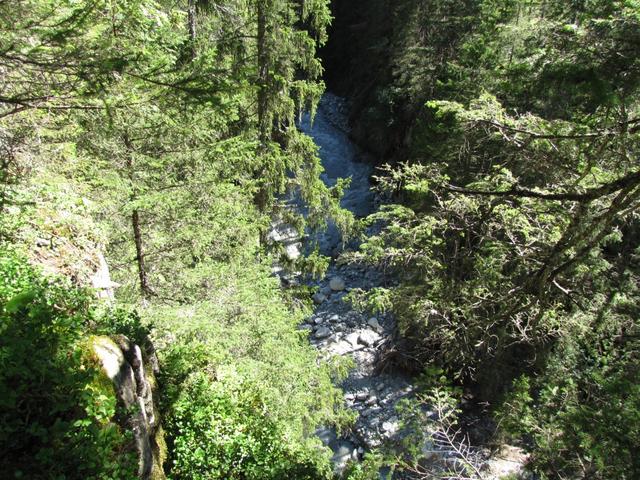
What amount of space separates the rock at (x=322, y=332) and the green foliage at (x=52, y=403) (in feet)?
34.0

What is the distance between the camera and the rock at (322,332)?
13684mm

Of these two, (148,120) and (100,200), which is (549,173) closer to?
(148,120)

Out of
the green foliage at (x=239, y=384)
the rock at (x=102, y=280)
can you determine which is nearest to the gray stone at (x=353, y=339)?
the green foliage at (x=239, y=384)

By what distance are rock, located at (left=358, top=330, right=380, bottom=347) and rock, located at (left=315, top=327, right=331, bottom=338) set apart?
3.66 feet

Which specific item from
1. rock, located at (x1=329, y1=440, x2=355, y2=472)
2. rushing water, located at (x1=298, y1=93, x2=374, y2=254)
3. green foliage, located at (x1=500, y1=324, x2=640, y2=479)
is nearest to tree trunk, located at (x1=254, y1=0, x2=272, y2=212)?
rock, located at (x1=329, y1=440, x2=355, y2=472)

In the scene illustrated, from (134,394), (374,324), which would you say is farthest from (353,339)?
(134,394)

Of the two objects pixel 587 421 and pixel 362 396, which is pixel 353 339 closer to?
pixel 362 396

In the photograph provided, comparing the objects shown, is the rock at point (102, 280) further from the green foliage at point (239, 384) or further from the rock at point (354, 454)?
the rock at point (354, 454)

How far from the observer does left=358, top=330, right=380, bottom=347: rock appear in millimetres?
13328

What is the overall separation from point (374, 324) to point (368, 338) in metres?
0.65

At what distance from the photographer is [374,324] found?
13938 millimetres

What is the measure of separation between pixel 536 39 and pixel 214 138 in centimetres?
630

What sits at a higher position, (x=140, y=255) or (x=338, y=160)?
(x=140, y=255)

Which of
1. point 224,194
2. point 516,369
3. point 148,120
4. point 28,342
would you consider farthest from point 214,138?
point 516,369
